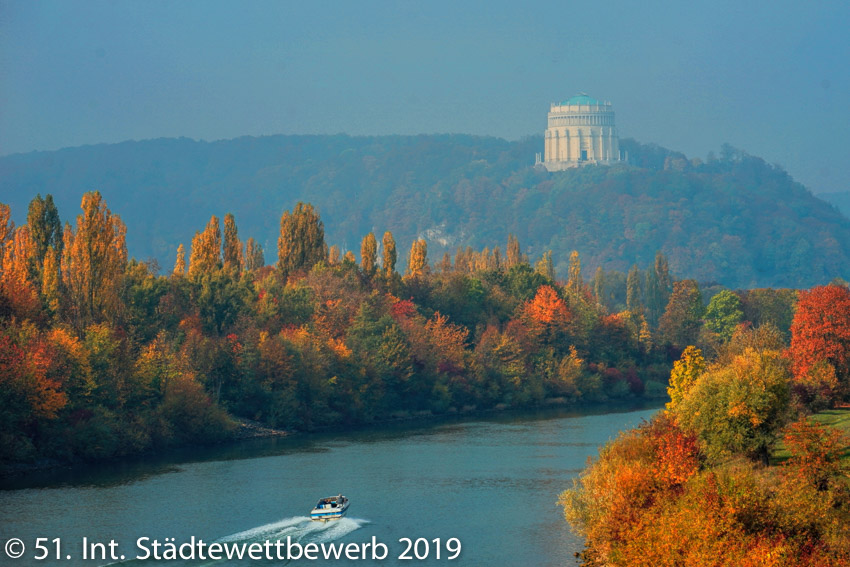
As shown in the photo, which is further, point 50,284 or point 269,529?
point 50,284

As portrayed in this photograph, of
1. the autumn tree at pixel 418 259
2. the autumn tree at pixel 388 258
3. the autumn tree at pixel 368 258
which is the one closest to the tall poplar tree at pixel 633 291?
the autumn tree at pixel 418 259

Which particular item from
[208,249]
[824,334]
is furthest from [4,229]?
[824,334]

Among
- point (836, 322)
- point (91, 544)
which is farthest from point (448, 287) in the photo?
point (91, 544)

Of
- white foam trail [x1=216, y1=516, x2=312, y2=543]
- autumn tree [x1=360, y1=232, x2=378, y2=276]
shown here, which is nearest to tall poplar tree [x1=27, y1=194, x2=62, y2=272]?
autumn tree [x1=360, y1=232, x2=378, y2=276]

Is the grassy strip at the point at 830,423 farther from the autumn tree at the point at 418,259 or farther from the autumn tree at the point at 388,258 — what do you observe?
the autumn tree at the point at 418,259

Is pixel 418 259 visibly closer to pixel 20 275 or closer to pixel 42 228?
pixel 42 228

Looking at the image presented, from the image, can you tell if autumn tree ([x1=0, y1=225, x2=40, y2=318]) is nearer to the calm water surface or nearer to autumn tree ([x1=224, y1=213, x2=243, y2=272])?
the calm water surface
